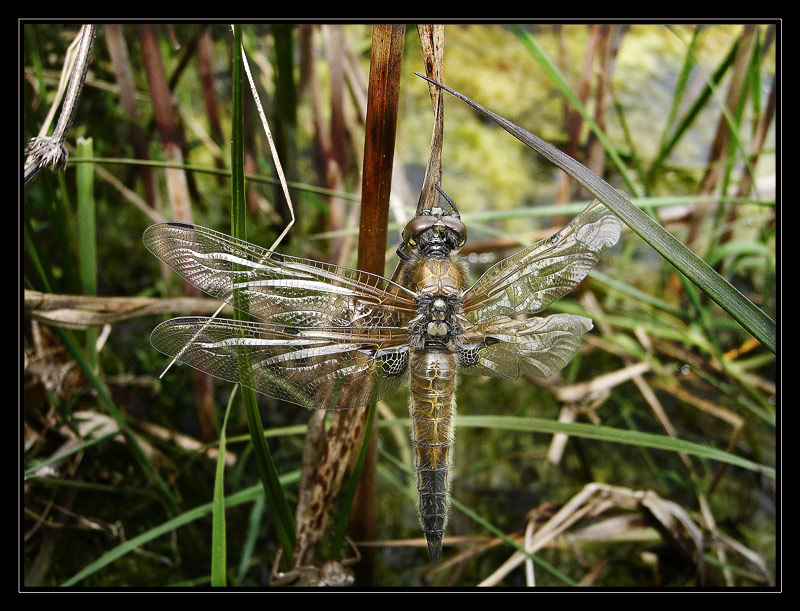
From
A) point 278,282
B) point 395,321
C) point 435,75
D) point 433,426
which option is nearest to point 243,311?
point 278,282

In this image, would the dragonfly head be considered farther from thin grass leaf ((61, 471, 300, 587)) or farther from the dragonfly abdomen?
thin grass leaf ((61, 471, 300, 587))

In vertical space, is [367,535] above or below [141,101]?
below

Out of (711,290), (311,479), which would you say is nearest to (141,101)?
(311,479)

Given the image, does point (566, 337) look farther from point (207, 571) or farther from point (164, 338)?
point (207, 571)

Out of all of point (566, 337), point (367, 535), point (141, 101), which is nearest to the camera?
point (566, 337)

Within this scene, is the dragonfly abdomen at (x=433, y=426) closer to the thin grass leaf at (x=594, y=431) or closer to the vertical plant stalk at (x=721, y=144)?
the thin grass leaf at (x=594, y=431)
